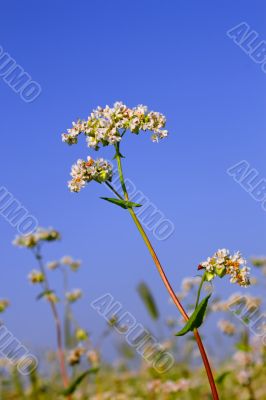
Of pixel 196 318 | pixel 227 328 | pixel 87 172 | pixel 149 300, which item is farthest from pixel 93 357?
pixel 196 318

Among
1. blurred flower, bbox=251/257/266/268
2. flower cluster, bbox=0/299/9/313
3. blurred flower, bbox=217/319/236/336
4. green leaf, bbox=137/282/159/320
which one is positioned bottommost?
flower cluster, bbox=0/299/9/313

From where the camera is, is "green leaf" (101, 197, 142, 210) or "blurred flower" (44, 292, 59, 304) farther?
"blurred flower" (44, 292, 59, 304)

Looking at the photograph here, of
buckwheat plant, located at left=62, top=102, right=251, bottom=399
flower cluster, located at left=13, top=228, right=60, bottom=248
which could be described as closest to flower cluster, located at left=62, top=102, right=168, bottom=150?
buckwheat plant, located at left=62, top=102, right=251, bottom=399

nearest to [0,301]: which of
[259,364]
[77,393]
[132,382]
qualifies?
[77,393]

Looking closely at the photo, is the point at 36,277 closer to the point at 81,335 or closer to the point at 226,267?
the point at 81,335

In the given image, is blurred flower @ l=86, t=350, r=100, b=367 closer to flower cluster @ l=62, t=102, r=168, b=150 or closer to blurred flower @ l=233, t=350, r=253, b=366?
blurred flower @ l=233, t=350, r=253, b=366

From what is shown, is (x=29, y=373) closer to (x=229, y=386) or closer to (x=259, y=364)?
(x=259, y=364)
